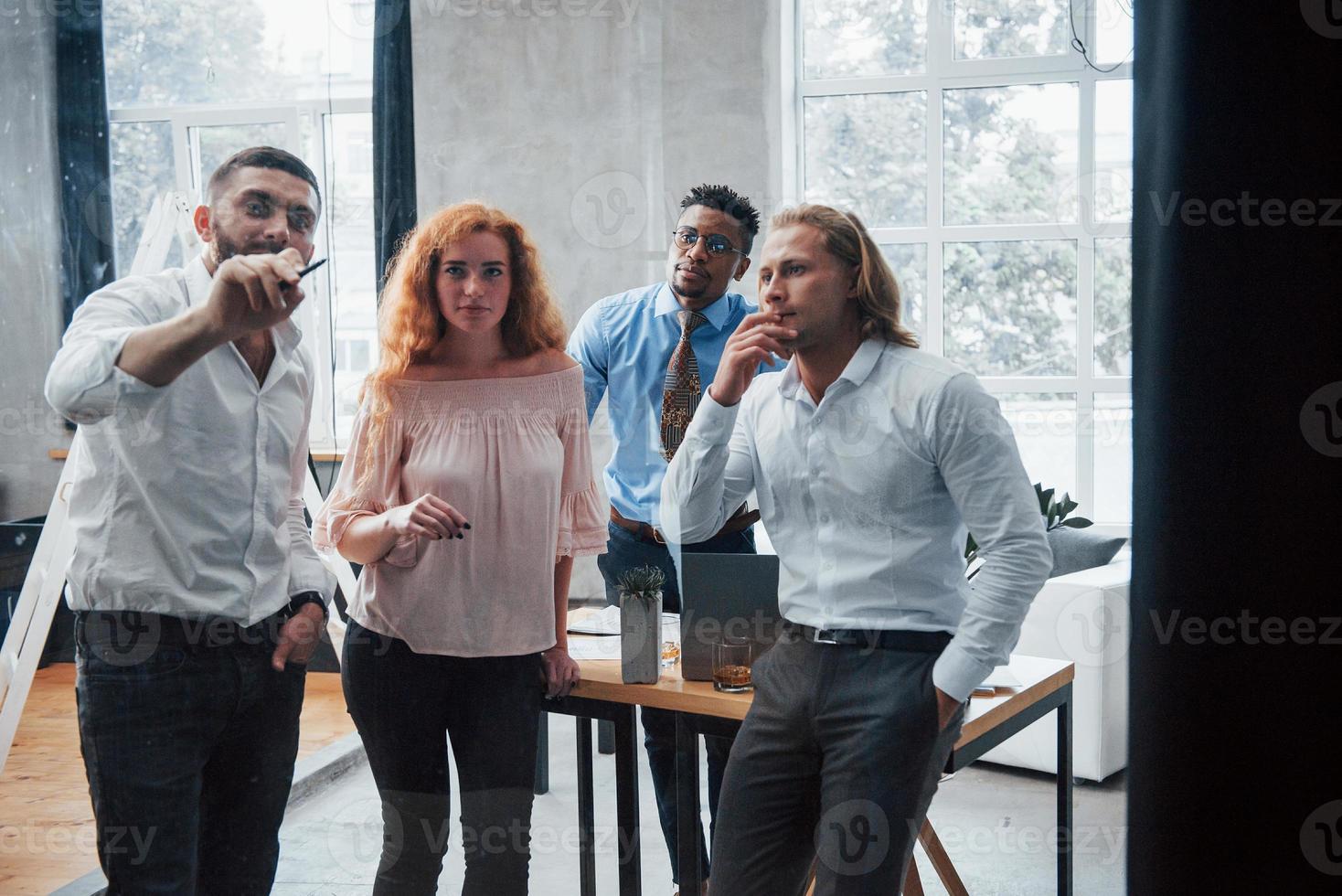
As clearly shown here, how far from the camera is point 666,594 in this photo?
240 cm

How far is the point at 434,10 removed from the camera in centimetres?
369

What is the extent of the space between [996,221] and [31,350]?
3866mm

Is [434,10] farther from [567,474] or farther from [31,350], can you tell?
[567,474]

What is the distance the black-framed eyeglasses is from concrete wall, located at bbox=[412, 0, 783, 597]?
1.46m

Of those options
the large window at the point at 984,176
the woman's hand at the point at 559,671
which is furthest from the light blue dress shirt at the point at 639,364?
the large window at the point at 984,176

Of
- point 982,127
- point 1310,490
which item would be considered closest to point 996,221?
point 982,127

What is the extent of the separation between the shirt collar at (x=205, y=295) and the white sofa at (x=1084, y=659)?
2241mm

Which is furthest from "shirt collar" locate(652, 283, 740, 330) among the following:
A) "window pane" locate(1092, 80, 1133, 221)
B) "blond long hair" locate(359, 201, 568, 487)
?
"window pane" locate(1092, 80, 1133, 221)

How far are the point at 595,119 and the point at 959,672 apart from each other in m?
2.93

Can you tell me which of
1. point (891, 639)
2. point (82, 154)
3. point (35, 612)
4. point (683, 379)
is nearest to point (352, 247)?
point (82, 154)

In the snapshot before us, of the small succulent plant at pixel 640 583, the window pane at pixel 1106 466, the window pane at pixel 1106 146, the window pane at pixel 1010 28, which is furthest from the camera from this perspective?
the window pane at pixel 1010 28

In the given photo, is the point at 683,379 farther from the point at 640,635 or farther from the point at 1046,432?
the point at 1046,432

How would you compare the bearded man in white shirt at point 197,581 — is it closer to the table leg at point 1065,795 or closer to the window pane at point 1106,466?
the table leg at point 1065,795

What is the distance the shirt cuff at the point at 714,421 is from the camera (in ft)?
5.23
